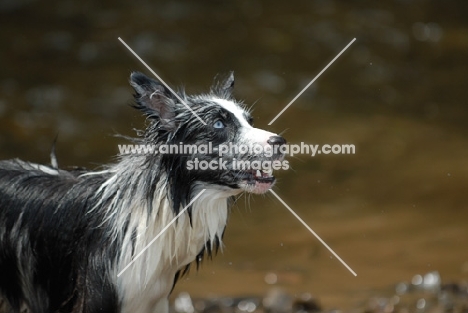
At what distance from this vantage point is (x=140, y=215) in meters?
5.38

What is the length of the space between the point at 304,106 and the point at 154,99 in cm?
667

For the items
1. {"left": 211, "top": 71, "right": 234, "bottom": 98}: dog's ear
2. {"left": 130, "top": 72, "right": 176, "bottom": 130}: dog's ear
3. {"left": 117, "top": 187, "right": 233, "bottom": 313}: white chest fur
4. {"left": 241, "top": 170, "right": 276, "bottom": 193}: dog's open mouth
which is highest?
{"left": 211, "top": 71, "right": 234, "bottom": 98}: dog's ear

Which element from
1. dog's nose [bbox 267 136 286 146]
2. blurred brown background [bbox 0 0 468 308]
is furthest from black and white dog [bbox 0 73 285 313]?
blurred brown background [bbox 0 0 468 308]

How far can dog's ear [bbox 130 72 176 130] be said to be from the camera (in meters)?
5.29

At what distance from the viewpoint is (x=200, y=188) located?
17.5ft

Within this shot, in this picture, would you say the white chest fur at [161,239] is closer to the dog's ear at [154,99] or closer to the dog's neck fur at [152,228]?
the dog's neck fur at [152,228]

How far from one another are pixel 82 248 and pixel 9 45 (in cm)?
810

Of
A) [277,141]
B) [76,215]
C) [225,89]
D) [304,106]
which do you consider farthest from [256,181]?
[304,106]

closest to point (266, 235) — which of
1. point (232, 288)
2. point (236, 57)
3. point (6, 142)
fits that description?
point (232, 288)

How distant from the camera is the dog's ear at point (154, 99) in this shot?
208 inches

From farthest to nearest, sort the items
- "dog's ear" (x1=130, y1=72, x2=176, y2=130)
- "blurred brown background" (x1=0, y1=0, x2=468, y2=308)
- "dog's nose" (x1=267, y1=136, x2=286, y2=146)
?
1. "blurred brown background" (x1=0, y1=0, x2=468, y2=308)
2. "dog's ear" (x1=130, y1=72, x2=176, y2=130)
3. "dog's nose" (x1=267, y1=136, x2=286, y2=146)

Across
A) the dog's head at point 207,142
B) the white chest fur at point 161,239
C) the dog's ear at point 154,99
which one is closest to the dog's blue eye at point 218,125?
the dog's head at point 207,142

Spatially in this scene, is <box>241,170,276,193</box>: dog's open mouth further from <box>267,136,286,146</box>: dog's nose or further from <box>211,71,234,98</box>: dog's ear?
<box>211,71,234,98</box>: dog's ear

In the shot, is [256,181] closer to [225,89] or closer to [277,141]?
[277,141]
